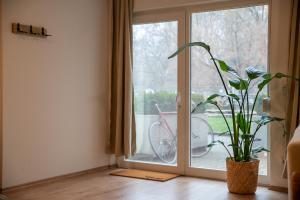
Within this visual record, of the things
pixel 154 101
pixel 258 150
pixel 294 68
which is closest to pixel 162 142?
pixel 154 101

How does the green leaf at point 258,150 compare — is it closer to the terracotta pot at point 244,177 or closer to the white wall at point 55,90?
the terracotta pot at point 244,177

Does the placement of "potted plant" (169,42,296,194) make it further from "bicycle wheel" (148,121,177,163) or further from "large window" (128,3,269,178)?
"bicycle wheel" (148,121,177,163)

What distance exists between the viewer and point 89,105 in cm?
520

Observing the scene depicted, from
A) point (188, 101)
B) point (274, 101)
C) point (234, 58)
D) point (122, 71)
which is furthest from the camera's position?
point (122, 71)

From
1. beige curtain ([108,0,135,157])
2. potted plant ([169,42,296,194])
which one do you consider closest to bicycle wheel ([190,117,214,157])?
potted plant ([169,42,296,194])

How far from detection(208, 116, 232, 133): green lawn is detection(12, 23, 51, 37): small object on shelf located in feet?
6.98

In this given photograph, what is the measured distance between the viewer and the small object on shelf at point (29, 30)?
4207 mm

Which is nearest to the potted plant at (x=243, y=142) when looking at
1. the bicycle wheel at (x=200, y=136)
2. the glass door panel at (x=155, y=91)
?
the bicycle wheel at (x=200, y=136)

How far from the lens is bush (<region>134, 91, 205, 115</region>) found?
511 centimetres

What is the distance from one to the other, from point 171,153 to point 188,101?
0.71m

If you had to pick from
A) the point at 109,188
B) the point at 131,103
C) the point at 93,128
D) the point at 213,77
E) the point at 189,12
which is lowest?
the point at 109,188

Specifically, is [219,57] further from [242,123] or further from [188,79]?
[242,123]

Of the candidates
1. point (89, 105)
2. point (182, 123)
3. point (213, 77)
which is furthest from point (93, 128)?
point (213, 77)

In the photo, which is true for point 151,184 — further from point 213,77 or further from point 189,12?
point 189,12
